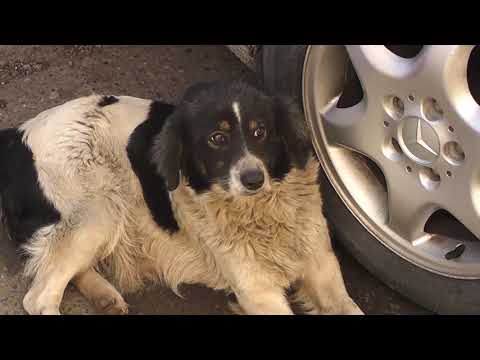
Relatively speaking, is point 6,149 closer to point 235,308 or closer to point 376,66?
point 235,308

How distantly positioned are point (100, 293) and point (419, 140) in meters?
2.04

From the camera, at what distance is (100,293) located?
13.2ft

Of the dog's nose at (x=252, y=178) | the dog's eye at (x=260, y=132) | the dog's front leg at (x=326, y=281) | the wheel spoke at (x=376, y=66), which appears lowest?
the dog's front leg at (x=326, y=281)

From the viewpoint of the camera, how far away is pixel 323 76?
362 centimetres

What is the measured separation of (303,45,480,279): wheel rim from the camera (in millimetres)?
3043

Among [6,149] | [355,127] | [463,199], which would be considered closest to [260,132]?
[355,127]

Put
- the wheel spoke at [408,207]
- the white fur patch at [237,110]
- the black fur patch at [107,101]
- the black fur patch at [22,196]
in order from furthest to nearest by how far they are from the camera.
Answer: the black fur patch at [107,101] < the black fur patch at [22,196] < the white fur patch at [237,110] < the wheel spoke at [408,207]

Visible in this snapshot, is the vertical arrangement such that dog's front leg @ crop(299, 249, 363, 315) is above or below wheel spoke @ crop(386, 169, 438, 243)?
below

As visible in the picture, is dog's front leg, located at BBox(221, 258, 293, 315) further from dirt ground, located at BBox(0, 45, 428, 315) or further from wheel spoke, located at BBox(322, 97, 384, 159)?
dirt ground, located at BBox(0, 45, 428, 315)

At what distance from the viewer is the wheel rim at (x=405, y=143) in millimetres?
3043

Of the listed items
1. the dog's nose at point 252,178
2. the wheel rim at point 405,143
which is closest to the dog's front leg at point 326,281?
the wheel rim at point 405,143

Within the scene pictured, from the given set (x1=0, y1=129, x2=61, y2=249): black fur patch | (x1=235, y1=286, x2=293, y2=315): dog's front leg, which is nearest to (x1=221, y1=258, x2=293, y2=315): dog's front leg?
(x1=235, y1=286, x2=293, y2=315): dog's front leg

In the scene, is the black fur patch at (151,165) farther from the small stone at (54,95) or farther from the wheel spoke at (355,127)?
the small stone at (54,95)

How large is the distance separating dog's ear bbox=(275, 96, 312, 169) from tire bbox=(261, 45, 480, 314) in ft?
0.54
